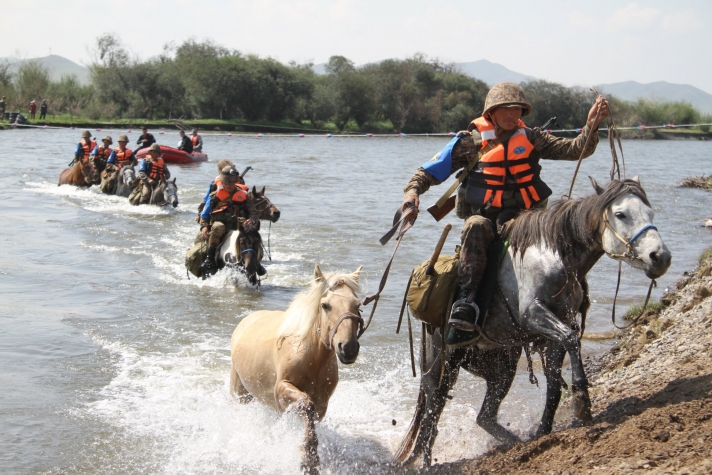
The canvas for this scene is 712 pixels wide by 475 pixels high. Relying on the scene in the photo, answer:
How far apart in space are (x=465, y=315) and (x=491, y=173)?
107 cm

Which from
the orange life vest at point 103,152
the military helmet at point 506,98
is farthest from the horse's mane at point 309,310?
the orange life vest at point 103,152

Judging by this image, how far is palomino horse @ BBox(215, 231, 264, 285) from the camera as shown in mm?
12727

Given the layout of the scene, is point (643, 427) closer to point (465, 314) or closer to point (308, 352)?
point (465, 314)

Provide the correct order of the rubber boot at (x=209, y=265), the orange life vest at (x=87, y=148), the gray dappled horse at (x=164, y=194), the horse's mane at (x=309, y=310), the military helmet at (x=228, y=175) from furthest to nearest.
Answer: the orange life vest at (x=87, y=148) → the gray dappled horse at (x=164, y=194) → the rubber boot at (x=209, y=265) → the military helmet at (x=228, y=175) → the horse's mane at (x=309, y=310)

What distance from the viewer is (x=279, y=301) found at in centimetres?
1216

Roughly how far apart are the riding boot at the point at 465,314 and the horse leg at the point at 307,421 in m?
1.19

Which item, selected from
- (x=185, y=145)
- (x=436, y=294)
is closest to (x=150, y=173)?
(x=185, y=145)

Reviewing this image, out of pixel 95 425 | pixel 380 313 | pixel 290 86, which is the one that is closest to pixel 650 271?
pixel 95 425

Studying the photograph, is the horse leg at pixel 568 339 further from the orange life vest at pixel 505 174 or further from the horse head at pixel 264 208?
the horse head at pixel 264 208

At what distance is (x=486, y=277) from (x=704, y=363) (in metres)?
1.78

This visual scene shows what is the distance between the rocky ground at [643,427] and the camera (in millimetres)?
4391

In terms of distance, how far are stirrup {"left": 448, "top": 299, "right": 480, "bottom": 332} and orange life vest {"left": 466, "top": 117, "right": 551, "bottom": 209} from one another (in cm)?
79

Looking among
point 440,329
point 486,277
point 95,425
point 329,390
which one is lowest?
point 95,425

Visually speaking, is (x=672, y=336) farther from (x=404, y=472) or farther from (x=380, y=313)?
(x=380, y=313)
